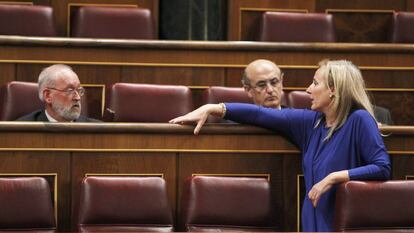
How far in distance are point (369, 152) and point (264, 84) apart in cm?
25

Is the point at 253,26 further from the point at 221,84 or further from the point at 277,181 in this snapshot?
the point at 277,181

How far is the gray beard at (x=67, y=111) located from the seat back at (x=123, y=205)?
0.72ft

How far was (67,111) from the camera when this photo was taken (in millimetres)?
1037

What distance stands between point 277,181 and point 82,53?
0.40m

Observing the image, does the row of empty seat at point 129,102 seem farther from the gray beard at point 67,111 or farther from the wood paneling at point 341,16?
the wood paneling at point 341,16

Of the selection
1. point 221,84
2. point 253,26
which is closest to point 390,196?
point 221,84

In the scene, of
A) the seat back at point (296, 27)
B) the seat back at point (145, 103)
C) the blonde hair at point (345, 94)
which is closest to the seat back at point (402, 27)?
the seat back at point (296, 27)

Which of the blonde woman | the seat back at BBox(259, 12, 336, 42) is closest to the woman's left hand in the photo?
the blonde woman

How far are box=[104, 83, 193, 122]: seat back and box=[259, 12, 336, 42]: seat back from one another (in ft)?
0.99

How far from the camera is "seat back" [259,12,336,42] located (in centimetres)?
133

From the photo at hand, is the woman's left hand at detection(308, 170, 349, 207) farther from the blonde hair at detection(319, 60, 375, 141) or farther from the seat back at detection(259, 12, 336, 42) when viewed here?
the seat back at detection(259, 12, 336, 42)

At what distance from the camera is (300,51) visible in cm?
121

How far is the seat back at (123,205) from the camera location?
813 mm

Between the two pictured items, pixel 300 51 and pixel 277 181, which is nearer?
pixel 277 181
